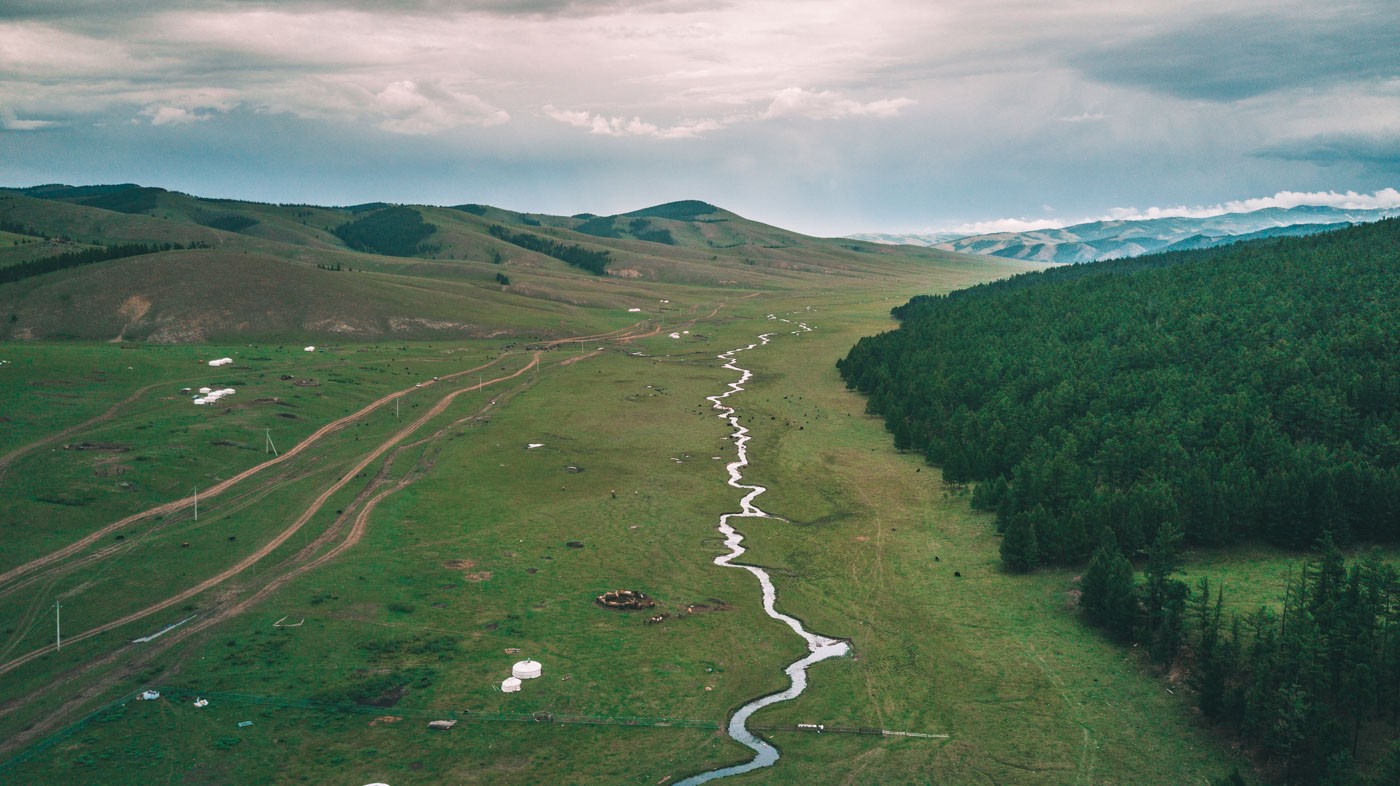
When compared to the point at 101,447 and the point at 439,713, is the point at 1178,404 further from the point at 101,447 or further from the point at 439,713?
the point at 101,447

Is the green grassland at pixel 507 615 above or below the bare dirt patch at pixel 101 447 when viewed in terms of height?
below

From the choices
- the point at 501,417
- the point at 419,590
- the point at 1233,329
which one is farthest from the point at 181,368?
the point at 1233,329

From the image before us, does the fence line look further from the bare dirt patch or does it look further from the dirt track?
the bare dirt patch

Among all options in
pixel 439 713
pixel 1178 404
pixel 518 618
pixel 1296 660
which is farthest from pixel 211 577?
pixel 1178 404

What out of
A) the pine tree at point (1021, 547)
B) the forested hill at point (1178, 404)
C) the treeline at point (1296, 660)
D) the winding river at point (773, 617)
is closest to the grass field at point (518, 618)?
the winding river at point (773, 617)

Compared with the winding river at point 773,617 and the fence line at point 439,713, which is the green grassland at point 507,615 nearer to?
the fence line at point 439,713

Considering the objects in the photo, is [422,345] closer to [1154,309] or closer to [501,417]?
[501,417]
